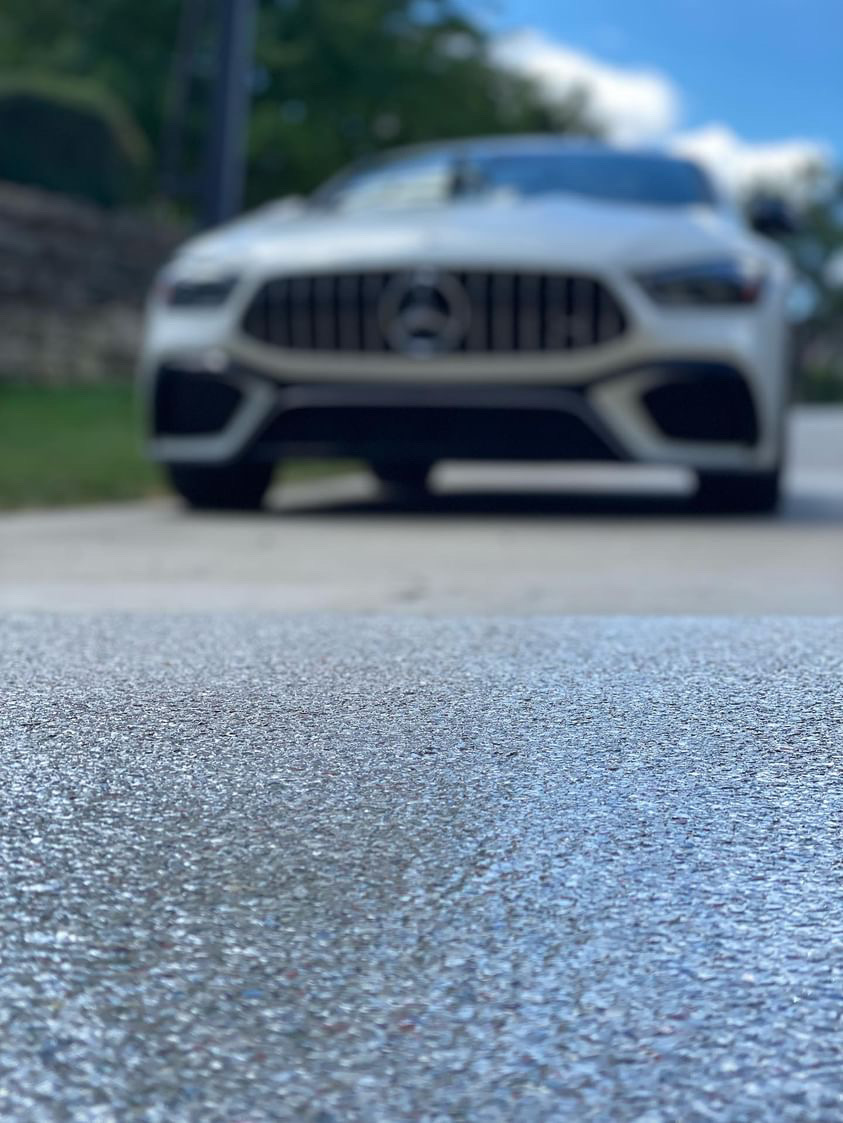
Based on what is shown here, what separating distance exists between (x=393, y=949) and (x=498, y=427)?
4.45 m

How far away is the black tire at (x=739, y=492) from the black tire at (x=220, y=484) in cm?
150

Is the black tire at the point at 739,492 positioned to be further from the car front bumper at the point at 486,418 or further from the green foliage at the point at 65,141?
the green foliage at the point at 65,141

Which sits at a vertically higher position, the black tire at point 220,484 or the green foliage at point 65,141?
the green foliage at point 65,141

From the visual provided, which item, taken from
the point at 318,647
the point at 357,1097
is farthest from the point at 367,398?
the point at 357,1097

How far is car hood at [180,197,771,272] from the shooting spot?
559 centimetres

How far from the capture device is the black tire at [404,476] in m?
7.33

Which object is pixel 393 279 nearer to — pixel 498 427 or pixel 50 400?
pixel 498 427

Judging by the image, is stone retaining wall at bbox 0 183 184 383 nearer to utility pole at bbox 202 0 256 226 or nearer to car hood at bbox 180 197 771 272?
utility pole at bbox 202 0 256 226

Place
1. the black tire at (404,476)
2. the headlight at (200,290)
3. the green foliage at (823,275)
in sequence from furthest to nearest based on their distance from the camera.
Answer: the green foliage at (823,275) < the black tire at (404,476) < the headlight at (200,290)

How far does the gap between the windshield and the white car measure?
0.36 metres

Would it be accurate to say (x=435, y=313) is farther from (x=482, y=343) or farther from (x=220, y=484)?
(x=220, y=484)

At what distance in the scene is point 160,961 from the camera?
1225 millimetres

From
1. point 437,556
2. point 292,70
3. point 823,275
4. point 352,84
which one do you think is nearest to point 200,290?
point 437,556

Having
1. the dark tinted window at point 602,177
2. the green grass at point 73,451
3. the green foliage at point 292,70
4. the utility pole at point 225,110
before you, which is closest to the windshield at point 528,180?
the dark tinted window at point 602,177
